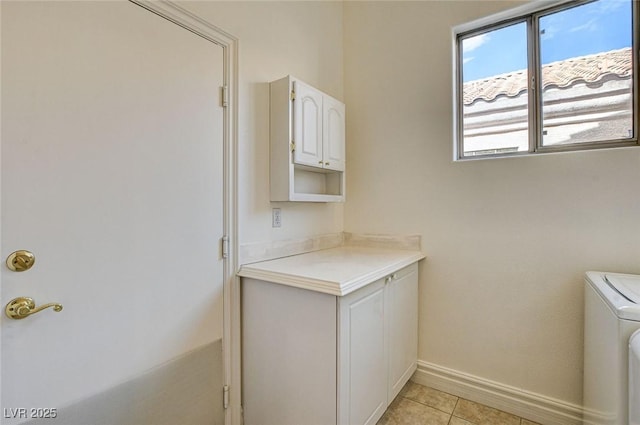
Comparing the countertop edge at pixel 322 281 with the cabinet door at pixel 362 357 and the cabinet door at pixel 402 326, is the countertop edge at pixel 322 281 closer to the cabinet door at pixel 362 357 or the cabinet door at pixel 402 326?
the cabinet door at pixel 362 357

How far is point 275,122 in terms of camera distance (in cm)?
184

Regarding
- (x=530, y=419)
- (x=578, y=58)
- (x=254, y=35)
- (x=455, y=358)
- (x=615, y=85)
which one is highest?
(x=254, y=35)

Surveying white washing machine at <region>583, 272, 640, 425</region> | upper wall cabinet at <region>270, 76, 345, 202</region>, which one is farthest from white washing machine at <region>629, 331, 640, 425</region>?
upper wall cabinet at <region>270, 76, 345, 202</region>

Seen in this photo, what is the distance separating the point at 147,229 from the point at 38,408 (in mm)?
705

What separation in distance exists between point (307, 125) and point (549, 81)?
157 cm

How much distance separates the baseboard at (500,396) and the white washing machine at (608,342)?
14cm

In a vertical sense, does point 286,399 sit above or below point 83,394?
below

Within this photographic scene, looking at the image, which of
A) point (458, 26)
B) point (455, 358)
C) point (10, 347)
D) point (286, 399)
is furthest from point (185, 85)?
point (455, 358)

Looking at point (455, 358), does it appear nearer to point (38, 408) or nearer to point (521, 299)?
point (521, 299)

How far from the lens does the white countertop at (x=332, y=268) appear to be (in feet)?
4.46

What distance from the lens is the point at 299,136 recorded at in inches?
72.1

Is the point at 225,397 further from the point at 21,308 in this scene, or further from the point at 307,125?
the point at 307,125

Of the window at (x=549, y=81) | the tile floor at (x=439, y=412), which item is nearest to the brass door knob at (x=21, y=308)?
the tile floor at (x=439, y=412)

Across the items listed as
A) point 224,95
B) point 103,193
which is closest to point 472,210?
point 224,95
